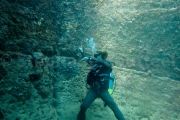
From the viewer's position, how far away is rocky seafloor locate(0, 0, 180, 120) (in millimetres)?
3672

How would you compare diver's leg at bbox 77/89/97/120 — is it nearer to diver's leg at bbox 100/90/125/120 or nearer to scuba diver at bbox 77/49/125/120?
scuba diver at bbox 77/49/125/120

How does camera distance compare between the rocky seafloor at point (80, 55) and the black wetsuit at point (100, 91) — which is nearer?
the rocky seafloor at point (80, 55)

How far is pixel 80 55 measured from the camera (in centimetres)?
536

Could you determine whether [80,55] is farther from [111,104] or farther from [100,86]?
[111,104]

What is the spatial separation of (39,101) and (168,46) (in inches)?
193

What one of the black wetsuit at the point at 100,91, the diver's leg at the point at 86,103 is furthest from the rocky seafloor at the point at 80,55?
the black wetsuit at the point at 100,91

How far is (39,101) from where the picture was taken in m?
3.96

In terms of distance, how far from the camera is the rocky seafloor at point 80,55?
12.0 feet

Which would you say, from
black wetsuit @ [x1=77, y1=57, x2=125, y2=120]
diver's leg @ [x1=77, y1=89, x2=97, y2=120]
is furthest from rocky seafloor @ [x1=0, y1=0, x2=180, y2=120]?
black wetsuit @ [x1=77, y1=57, x2=125, y2=120]

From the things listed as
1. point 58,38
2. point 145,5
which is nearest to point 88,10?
point 58,38

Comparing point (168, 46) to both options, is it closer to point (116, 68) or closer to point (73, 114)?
point (116, 68)

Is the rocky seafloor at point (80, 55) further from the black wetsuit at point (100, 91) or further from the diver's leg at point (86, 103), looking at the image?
the black wetsuit at point (100, 91)

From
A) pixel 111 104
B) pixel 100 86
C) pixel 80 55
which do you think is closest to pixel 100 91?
pixel 100 86

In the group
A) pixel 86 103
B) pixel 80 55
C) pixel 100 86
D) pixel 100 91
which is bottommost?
pixel 86 103
